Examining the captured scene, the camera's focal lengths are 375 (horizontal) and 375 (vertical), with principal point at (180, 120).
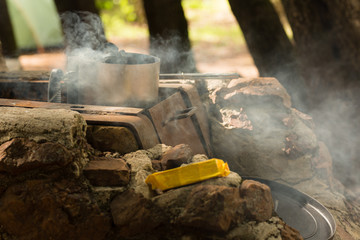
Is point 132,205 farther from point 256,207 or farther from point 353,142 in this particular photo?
point 353,142

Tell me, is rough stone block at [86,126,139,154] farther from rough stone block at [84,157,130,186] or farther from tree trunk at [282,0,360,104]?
tree trunk at [282,0,360,104]

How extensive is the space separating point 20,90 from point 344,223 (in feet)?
10.8

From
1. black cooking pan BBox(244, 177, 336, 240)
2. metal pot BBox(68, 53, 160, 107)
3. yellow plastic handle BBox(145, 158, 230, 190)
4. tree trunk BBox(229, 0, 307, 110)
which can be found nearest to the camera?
yellow plastic handle BBox(145, 158, 230, 190)

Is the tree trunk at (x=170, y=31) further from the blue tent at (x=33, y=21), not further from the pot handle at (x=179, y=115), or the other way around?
the blue tent at (x=33, y=21)

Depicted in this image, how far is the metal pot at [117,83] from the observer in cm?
290

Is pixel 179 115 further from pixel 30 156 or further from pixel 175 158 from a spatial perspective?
pixel 30 156

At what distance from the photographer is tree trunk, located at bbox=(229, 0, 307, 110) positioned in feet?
18.6

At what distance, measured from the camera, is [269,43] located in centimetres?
571

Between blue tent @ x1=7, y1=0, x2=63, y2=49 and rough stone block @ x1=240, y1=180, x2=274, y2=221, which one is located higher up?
rough stone block @ x1=240, y1=180, x2=274, y2=221

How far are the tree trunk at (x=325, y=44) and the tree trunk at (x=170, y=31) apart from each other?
1.61 m

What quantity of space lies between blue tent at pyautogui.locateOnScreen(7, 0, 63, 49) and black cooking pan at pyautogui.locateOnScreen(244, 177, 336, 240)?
11.9m

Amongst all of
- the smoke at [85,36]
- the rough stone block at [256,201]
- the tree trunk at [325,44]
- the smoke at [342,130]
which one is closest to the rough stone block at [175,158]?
the rough stone block at [256,201]

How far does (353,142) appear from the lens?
207 inches

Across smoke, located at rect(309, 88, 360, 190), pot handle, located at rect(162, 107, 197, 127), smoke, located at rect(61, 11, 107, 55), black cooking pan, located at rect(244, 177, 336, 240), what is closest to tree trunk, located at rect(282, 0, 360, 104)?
smoke, located at rect(309, 88, 360, 190)
